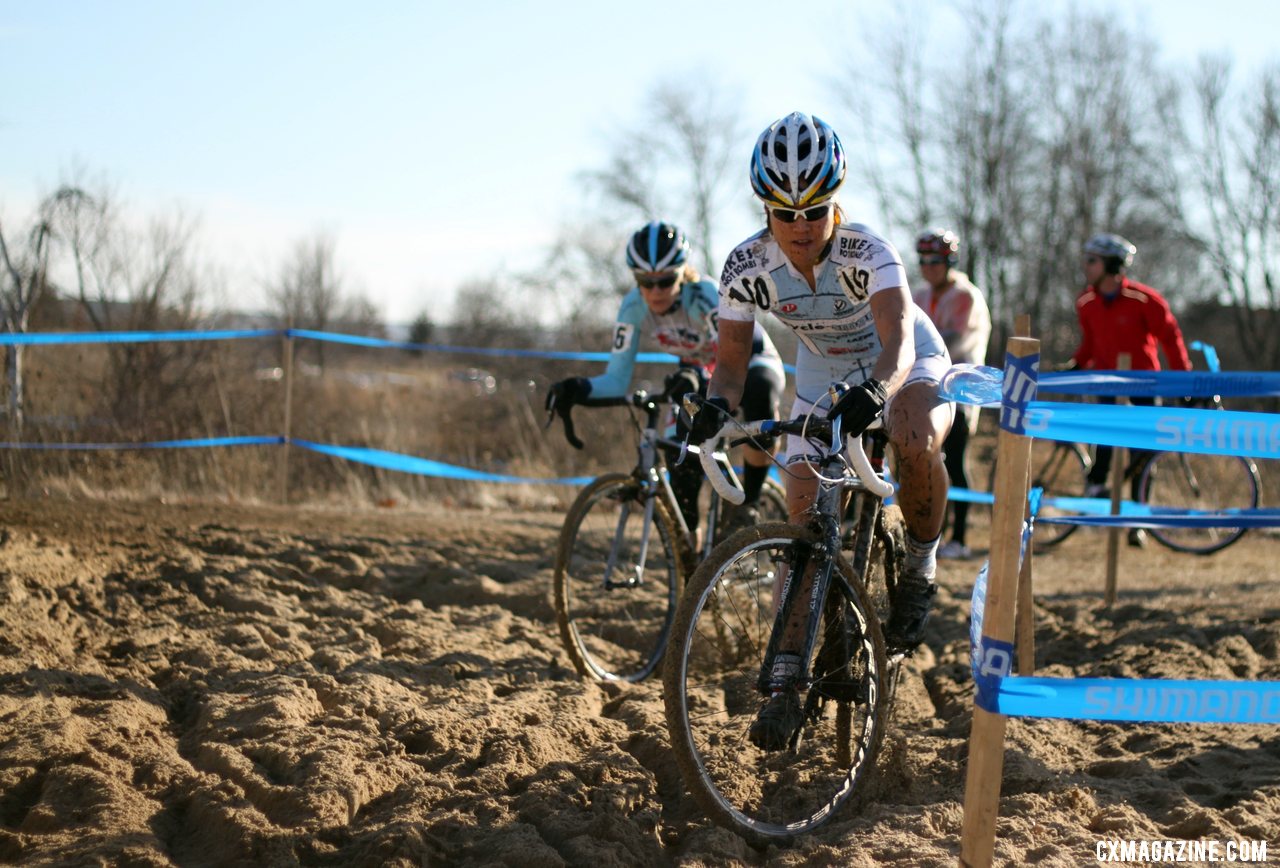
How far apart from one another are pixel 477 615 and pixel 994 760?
4153mm

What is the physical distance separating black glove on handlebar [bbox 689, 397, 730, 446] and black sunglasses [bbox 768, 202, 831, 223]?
0.75 m

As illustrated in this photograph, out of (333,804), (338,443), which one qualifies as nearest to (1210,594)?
(333,804)

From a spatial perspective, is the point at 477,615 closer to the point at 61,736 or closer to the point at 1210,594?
the point at 61,736

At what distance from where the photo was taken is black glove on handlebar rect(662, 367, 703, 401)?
5469mm

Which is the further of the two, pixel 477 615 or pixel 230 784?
pixel 477 615

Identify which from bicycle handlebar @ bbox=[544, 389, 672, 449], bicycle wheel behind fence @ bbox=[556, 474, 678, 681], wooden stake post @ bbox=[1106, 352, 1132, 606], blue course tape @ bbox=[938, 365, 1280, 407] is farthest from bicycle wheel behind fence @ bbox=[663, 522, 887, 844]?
wooden stake post @ bbox=[1106, 352, 1132, 606]

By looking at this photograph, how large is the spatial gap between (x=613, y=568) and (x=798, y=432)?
220 cm

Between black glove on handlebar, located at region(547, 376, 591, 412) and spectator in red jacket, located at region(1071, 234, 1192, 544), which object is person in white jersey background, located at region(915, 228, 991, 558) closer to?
spectator in red jacket, located at region(1071, 234, 1192, 544)

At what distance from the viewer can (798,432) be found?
3588mm

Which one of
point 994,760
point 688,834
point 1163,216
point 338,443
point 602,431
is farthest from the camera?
point 1163,216

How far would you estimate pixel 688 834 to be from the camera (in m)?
3.59

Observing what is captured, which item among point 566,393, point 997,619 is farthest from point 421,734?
→ point 997,619

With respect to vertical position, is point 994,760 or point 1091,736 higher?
point 994,760

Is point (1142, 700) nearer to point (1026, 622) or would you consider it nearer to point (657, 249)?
point (1026, 622)
